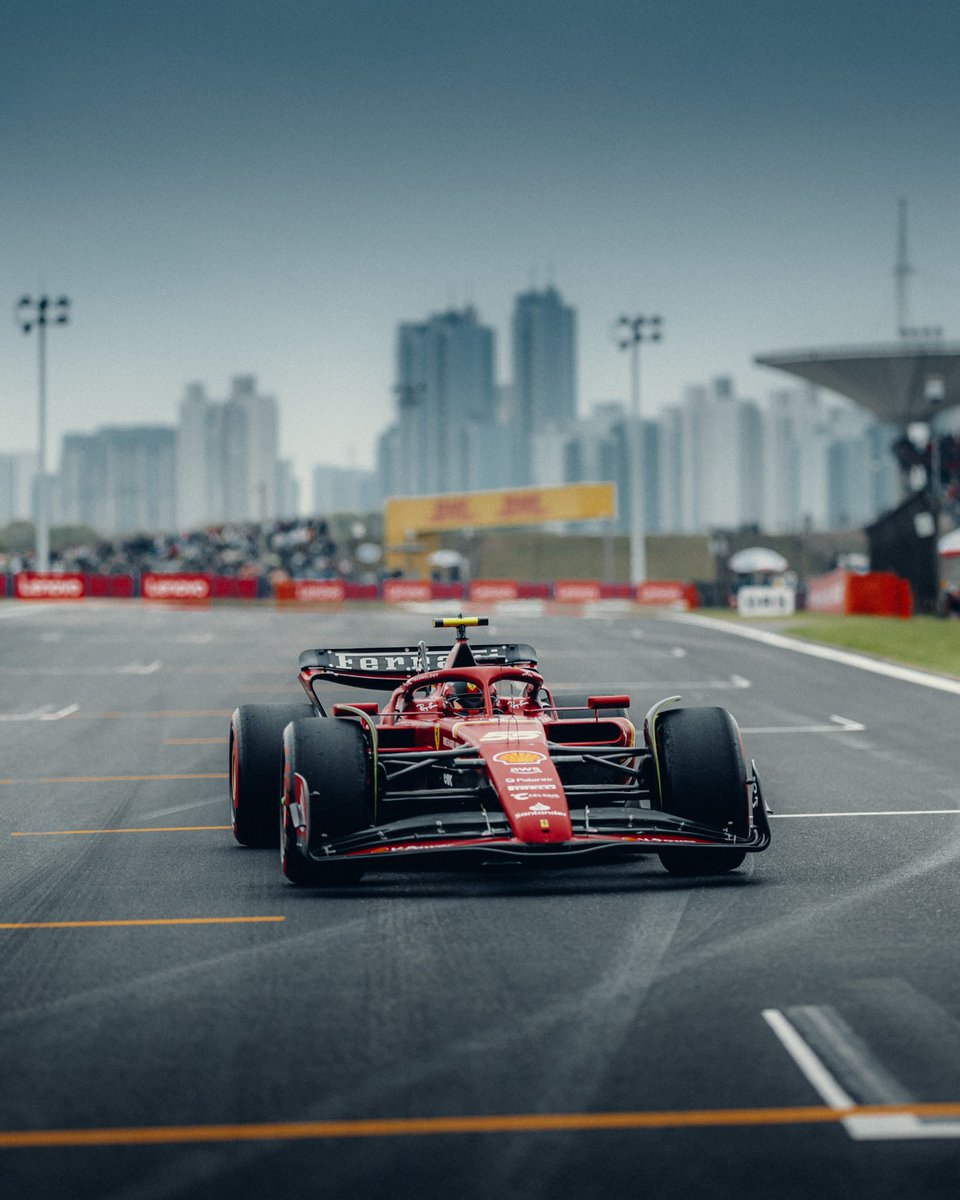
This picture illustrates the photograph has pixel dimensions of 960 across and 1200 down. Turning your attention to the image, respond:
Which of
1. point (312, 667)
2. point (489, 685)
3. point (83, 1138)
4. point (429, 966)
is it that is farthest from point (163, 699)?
point (83, 1138)

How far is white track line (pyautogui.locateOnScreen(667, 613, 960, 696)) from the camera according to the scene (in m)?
24.0

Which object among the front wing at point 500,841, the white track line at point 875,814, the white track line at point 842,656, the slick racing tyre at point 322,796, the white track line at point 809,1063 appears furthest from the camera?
the white track line at point 842,656

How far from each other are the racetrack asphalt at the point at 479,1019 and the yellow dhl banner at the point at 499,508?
2487 inches

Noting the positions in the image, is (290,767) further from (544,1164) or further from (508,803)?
(544,1164)

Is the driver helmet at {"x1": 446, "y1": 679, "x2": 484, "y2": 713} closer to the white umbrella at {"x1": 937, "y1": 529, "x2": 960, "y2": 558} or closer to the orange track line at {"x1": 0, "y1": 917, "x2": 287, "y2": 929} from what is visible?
the orange track line at {"x1": 0, "y1": 917, "x2": 287, "y2": 929}

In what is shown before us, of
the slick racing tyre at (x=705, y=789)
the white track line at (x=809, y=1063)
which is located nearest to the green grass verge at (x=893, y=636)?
the slick racing tyre at (x=705, y=789)

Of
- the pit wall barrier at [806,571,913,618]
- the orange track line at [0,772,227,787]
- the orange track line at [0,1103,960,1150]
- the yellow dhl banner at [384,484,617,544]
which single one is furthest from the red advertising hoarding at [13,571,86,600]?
the orange track line at [0,1103,960,1150]

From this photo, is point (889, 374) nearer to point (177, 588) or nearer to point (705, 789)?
point (177, 588)

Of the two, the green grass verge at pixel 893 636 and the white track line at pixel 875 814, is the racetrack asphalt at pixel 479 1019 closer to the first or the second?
the white track line at pixel 875 814

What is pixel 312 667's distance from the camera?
11953 millimetres

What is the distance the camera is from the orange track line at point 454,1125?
4.72 m

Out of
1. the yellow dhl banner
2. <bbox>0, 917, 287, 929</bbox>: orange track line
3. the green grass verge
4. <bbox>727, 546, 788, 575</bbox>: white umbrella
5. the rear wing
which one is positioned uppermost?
the yellow dhl banner

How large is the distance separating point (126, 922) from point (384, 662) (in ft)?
16.1

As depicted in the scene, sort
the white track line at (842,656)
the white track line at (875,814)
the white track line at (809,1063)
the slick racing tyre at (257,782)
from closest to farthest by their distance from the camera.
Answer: the white track line at (809,1063), the slick racing tyre at (257,782), the white track line at (875,814), the white track line at (842,656)
